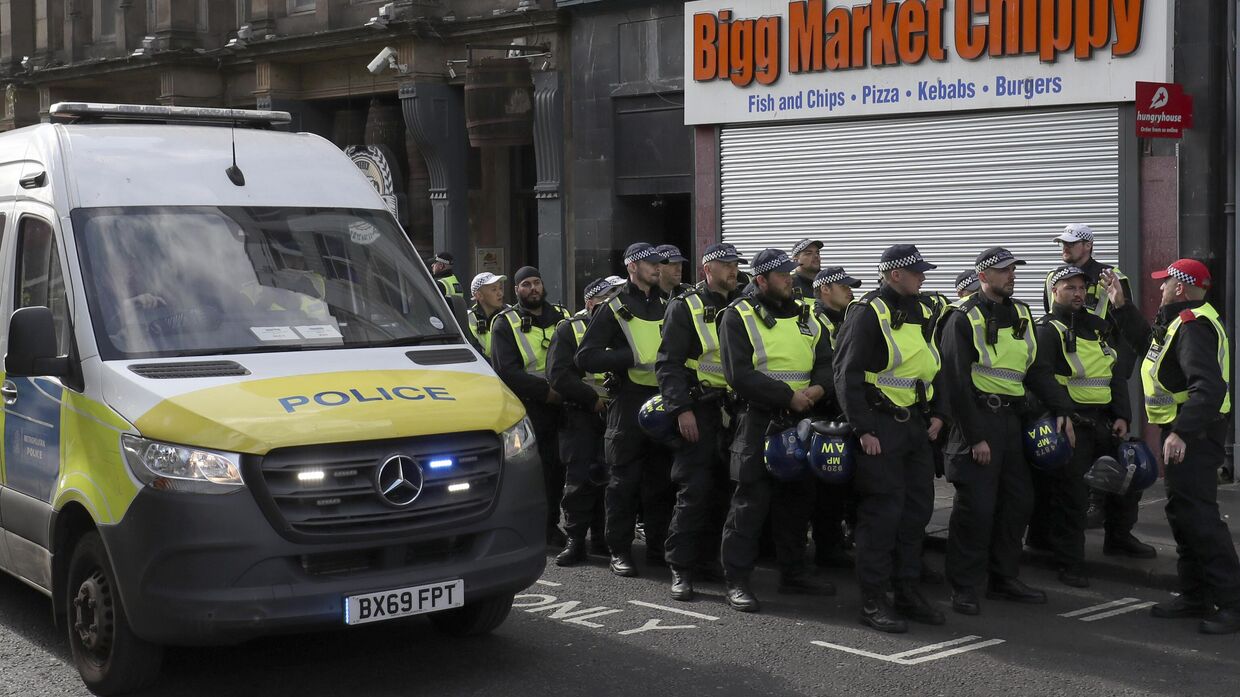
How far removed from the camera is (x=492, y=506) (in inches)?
256

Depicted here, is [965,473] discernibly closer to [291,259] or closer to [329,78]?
[291,259]

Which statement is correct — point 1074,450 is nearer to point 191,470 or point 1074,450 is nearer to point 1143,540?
point 1143,540

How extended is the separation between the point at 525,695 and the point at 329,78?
54.0 feet

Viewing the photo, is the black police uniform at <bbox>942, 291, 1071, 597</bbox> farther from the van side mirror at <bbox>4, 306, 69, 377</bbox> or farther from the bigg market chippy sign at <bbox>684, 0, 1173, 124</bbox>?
the bigg market chippy sign at <bbox>684, 0, 1173, 124</bbox>

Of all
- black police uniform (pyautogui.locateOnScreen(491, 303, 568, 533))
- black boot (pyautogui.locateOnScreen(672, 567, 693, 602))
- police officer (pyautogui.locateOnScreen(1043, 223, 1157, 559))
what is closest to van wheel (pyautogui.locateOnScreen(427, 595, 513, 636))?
black boot (pyautogui.locateOnScreen(672, 567, 693, 602))

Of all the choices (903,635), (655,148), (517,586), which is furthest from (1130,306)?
(655,148)

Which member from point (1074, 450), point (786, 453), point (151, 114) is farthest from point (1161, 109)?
point (151, 114)

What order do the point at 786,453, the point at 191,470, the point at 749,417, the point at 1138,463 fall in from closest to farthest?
the point at 191,470 → the point at 786,453 → the point at 749,417 → the point at 1138,463

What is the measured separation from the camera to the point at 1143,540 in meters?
9.53

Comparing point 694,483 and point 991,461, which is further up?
point 991,461

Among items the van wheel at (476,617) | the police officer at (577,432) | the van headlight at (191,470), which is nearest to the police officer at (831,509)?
the police officer at (577,432)

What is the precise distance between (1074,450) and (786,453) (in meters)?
2.06

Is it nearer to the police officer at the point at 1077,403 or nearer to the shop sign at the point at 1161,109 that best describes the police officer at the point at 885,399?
the police officer at the point at 1077,403

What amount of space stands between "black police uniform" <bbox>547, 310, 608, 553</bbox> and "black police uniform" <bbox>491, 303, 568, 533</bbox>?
0.95 ft
